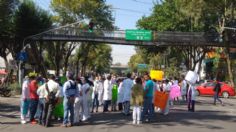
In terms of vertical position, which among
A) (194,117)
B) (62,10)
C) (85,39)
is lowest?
(194,117)

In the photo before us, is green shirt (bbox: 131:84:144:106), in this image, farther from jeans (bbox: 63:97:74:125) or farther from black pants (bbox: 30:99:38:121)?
black pants (bbox: 30:99:38:121)

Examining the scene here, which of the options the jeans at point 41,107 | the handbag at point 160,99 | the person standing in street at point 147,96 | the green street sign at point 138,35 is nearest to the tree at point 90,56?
the green street sign at point 138,35

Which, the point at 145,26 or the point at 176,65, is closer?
the point at 145,26

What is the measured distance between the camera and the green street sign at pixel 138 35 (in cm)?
5650

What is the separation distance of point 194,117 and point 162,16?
138 feet

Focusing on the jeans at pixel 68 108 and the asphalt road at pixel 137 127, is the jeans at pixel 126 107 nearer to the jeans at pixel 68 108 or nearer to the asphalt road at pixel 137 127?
the asphalt road at pixel 137 127

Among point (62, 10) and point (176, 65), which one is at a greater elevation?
point (62, 10)

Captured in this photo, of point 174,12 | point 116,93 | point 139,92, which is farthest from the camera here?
point 174,12

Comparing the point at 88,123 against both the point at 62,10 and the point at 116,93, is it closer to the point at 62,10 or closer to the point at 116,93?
the point at 116,93

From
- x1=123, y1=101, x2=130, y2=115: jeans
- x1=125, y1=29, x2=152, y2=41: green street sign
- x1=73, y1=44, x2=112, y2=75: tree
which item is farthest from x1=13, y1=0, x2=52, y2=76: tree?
x1=123, y1=101, x2=130, y2=115: jeans

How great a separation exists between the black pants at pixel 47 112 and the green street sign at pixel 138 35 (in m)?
39.6

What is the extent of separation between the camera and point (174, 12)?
2361 inches

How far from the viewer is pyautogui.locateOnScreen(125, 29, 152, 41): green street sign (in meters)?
56.5

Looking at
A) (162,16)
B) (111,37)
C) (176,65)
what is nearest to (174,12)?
(162,16)
